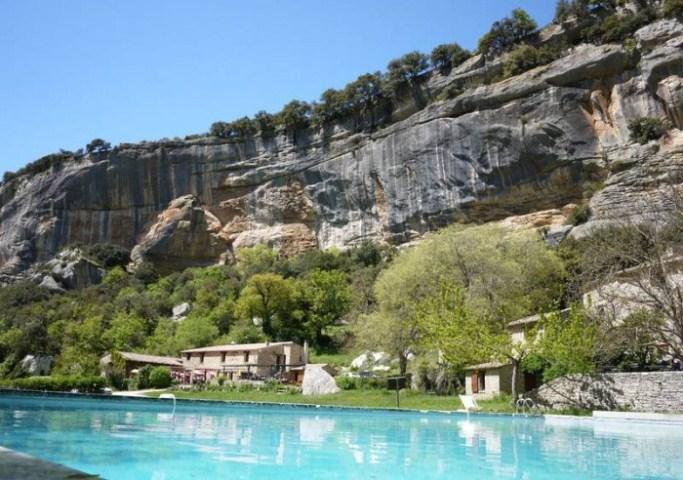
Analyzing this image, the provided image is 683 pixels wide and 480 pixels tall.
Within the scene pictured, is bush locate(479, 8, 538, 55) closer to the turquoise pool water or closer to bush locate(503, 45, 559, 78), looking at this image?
bush locate(503, 45, 559, 78)

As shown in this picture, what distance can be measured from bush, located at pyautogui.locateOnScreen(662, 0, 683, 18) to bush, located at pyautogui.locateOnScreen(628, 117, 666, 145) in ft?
28.3

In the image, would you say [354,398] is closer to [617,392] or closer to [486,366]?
[486,366]

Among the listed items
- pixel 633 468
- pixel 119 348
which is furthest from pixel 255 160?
pixel 633 468

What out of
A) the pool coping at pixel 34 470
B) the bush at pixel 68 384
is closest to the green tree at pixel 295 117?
the bush at pixel 68 384

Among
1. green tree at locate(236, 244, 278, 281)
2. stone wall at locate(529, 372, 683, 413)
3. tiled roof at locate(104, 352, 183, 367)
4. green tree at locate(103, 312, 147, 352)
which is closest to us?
stone wall at locate(529, 372, 683, 413)

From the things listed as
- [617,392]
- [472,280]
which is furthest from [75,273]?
[617,392]

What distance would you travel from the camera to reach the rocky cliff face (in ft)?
160

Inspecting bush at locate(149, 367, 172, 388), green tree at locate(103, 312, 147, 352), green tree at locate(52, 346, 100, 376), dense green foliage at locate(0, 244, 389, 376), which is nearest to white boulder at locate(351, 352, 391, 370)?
dense green foliage at locate(0, 244, 389, 376)

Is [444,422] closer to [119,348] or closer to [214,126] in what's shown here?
[119,348]

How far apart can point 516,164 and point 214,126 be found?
40062mm

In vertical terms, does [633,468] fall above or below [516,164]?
below

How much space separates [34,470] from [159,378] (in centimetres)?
3414

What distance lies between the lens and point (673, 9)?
48438 mm

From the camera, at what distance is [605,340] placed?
23328mm
